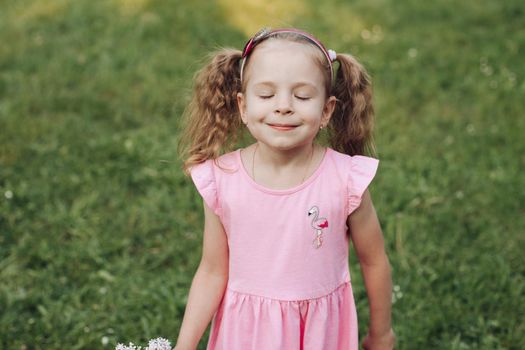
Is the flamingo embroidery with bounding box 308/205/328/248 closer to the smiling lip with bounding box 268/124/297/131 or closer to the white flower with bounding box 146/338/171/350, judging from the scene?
the smiling lip with bounding box 268/124/297/131

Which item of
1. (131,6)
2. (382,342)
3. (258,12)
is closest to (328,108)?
(382,342)

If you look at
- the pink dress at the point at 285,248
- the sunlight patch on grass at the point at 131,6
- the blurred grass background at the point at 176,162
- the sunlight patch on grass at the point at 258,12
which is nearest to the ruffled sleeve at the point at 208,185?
the pink dress at the point at 285,248

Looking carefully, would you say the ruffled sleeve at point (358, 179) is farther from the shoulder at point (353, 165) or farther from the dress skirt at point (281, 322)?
the dress skirt at point (281, 322)

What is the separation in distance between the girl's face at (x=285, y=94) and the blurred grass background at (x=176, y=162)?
1264mm

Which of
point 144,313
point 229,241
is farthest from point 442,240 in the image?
point 229,241

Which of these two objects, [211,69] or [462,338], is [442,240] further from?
[211,69]

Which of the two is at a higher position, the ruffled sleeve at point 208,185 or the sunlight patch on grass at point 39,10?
the sunlight patch on grass at point 39,10

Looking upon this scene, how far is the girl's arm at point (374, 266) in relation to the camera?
201 cm

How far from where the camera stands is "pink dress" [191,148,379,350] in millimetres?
1935

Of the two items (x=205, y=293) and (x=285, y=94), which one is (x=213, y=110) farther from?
(x=205, y=293)

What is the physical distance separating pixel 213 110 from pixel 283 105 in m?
0.40

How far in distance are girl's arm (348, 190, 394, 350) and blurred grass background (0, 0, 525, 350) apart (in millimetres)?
680

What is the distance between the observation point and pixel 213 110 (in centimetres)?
215

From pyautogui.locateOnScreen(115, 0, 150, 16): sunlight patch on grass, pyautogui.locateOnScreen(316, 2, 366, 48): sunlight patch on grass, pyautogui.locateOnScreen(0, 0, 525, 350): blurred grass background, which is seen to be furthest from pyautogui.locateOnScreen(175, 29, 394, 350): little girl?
pyautogui.locateOnScreen(115, 0, 150, 16): sunlight patch on grass
